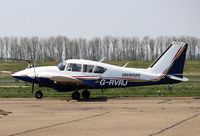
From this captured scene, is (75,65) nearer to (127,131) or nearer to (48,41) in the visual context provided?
(127,131)

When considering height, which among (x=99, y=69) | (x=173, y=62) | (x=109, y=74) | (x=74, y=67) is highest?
(x=173, y=62)

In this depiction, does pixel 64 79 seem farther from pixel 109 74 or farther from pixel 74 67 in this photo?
pixel 109 74

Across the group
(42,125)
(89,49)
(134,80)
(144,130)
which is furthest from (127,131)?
(89,49)

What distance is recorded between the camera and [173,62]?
83.7 feet

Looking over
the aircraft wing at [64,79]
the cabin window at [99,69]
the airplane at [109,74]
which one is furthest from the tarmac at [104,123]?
the cabin window at [99,69]

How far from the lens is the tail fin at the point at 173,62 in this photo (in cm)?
2544

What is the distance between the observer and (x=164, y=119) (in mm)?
14367

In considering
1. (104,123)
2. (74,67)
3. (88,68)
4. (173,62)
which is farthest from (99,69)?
(104,123)

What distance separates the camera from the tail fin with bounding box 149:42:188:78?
25.4 meters

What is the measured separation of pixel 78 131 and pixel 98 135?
952 millimetres

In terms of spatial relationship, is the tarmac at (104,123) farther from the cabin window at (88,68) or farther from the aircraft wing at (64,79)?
the cabin window at (88,68)

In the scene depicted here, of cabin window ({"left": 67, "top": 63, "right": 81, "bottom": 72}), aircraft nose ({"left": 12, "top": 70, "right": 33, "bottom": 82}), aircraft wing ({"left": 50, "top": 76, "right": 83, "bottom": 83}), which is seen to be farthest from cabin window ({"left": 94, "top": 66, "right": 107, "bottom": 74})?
aircraft nose ({"left": 12, "top": 70, "right": 33, "bottom": 82})

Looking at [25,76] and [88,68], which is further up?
[88,68]

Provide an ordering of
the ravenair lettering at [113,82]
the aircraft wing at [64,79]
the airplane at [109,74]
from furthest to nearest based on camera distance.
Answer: the ravenair lettering at [113,82] → the airplane at [109,74] → the aircraft wing at [64,79]
